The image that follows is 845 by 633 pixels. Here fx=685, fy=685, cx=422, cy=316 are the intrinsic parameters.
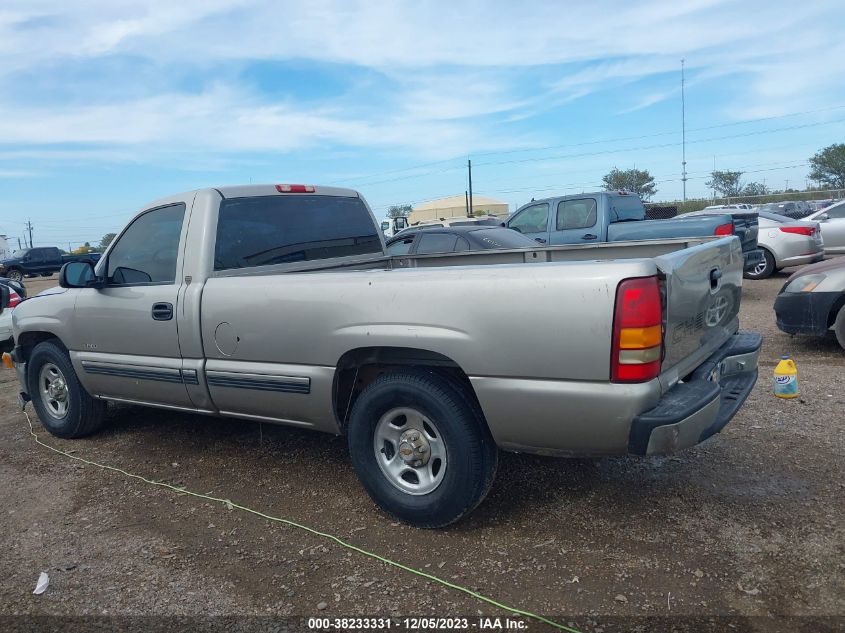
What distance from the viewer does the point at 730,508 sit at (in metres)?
3.64

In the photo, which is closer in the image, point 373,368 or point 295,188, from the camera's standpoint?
point 373,368

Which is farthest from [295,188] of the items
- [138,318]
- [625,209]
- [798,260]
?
[798,260]

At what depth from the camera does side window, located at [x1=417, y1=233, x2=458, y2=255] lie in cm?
931

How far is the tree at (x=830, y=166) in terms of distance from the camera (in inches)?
2081

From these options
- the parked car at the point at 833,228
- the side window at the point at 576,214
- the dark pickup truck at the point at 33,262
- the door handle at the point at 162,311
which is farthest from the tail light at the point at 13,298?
the dark pickup truck at the point at 33,262

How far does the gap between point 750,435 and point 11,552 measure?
15.0 ft

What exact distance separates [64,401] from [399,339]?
3515mm

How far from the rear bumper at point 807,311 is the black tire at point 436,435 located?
4.93 metres

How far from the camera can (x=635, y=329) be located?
2828 millimetres

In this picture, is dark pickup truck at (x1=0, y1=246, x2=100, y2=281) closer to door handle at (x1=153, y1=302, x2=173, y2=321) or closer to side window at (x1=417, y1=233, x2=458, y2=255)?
side window at (x1=417, y1=233, x2=458, y2=255)

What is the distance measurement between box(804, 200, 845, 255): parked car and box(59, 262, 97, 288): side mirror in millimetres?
13363

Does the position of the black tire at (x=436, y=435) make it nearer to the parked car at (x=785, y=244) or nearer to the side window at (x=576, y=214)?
the side window at (x=576, y=214)

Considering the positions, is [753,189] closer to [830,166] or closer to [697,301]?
[830,166]

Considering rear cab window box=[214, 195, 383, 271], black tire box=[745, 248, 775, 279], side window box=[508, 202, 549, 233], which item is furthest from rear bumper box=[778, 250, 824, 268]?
rear cab window box=[214, 195, 383, 271]
